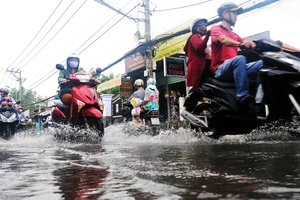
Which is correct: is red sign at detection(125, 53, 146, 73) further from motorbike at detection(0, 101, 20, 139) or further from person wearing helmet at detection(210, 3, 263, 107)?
person wearing helmet at detection(210, 3, 263, 107)

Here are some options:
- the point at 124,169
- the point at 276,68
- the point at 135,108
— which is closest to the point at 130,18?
the point at 135,108

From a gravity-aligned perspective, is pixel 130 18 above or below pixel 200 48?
above

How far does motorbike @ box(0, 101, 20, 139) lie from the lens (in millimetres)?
7453

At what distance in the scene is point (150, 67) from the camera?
12.6 metres

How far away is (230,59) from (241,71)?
25 centimetres

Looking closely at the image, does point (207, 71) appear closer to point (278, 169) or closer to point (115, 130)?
point (278, 169)

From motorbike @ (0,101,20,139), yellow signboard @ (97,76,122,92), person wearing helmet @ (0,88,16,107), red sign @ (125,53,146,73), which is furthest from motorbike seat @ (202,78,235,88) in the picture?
yellow signboard @ (97,76,122,92)

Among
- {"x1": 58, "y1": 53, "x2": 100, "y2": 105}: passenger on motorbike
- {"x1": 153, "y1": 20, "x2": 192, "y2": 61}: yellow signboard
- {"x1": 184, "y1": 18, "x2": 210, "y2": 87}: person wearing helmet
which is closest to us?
{"x1": 184, "y1": 18, "x2": 210, "y2": 87}: person wearing helmet

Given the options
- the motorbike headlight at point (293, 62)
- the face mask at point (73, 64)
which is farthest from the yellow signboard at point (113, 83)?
the motorbike headlight at point (293, 62)

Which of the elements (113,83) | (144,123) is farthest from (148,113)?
(113,83)

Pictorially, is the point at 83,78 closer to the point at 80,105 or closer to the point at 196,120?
the point at 80,105

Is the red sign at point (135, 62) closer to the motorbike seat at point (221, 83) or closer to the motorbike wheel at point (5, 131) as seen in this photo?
the motorbike wheel at point (5, 131)

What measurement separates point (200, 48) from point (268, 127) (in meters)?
1.17

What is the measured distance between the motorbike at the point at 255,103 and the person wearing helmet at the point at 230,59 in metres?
0.10
